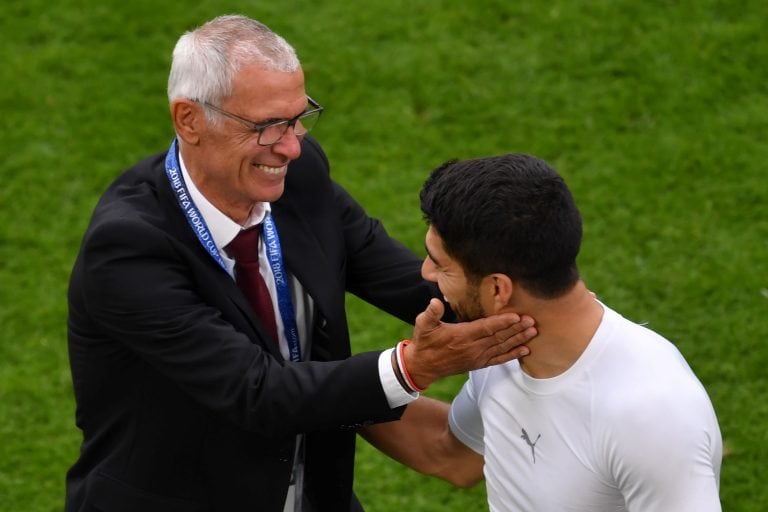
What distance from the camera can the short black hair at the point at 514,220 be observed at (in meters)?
3.30

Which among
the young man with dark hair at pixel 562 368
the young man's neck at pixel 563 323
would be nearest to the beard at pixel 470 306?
the young man with dark hair at pixel 562 368

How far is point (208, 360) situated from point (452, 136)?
4211 mm

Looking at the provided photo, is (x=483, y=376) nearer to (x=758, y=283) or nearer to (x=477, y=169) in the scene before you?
(x=477, y=169)

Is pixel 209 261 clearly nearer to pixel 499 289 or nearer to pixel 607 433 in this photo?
pixel 499 289

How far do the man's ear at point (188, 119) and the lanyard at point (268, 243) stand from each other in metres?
0.10

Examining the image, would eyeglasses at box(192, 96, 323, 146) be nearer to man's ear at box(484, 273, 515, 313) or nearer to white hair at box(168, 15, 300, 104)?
white hair at box(168, 15, 300, 104)

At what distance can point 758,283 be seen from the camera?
674 centimetres

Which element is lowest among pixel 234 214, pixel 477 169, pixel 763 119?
pixel 763 119

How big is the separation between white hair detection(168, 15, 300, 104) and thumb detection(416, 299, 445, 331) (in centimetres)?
86

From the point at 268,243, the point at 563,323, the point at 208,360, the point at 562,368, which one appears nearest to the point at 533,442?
the point at 562,368

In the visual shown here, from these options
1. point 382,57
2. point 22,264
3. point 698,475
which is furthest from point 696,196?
point 698,475

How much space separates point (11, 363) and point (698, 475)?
4.48 metres

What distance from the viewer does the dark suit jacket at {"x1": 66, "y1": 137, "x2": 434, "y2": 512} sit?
372cm

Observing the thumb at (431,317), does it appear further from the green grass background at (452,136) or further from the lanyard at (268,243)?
the green grass background at (452,136)
